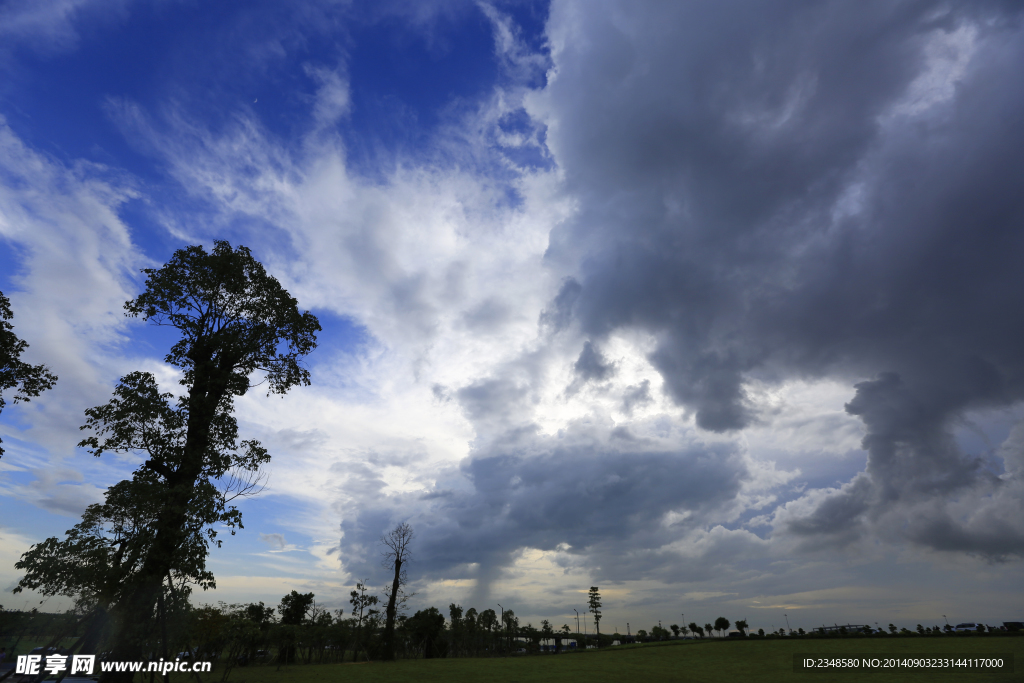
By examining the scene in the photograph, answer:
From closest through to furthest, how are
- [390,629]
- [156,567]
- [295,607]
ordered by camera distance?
[156,567], [390,629], [295,607]

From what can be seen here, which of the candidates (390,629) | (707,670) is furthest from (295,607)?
(707,670)

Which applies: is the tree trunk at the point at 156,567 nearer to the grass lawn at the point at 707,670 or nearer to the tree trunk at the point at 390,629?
the grass lawn at the point at 707,670

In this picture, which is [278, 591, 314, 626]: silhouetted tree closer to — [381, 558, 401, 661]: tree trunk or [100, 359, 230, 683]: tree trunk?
[381, 558, 401, 661]: tree trunk

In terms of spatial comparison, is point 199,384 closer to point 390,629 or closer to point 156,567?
point 156,567

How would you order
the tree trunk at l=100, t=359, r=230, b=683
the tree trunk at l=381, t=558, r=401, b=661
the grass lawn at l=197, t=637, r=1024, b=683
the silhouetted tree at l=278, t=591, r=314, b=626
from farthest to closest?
the silhouetted tree at l=278, t=591, r=314, b=626
the tree trunk at l=381, t=558, r=401, b=661
the grass lawn at l=197, t=637, r=1024, b=683
the tree trunk at l=100, t=359, r=230, b=683

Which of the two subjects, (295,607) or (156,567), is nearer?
(156,567)

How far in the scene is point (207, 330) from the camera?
2156 centimetres

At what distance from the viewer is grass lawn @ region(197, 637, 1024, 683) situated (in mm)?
31234

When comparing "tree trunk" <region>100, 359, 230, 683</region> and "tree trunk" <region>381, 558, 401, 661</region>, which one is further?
"tree trunk" <region>381, 558, 401, 661</region>

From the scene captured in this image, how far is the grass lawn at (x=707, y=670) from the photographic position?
31.2 m

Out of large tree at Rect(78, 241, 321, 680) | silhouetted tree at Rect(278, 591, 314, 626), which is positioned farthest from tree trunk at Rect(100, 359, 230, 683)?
silhouetted tree at Rect(278, 591, 314, 626)

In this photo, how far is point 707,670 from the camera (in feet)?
126

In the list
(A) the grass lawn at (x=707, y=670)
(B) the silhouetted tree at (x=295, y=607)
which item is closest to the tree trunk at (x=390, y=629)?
(A) the grass lawn at (x=707, y=670)

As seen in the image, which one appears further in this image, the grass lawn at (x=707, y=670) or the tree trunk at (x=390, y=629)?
the tree trunk at (x=390, y=629)
